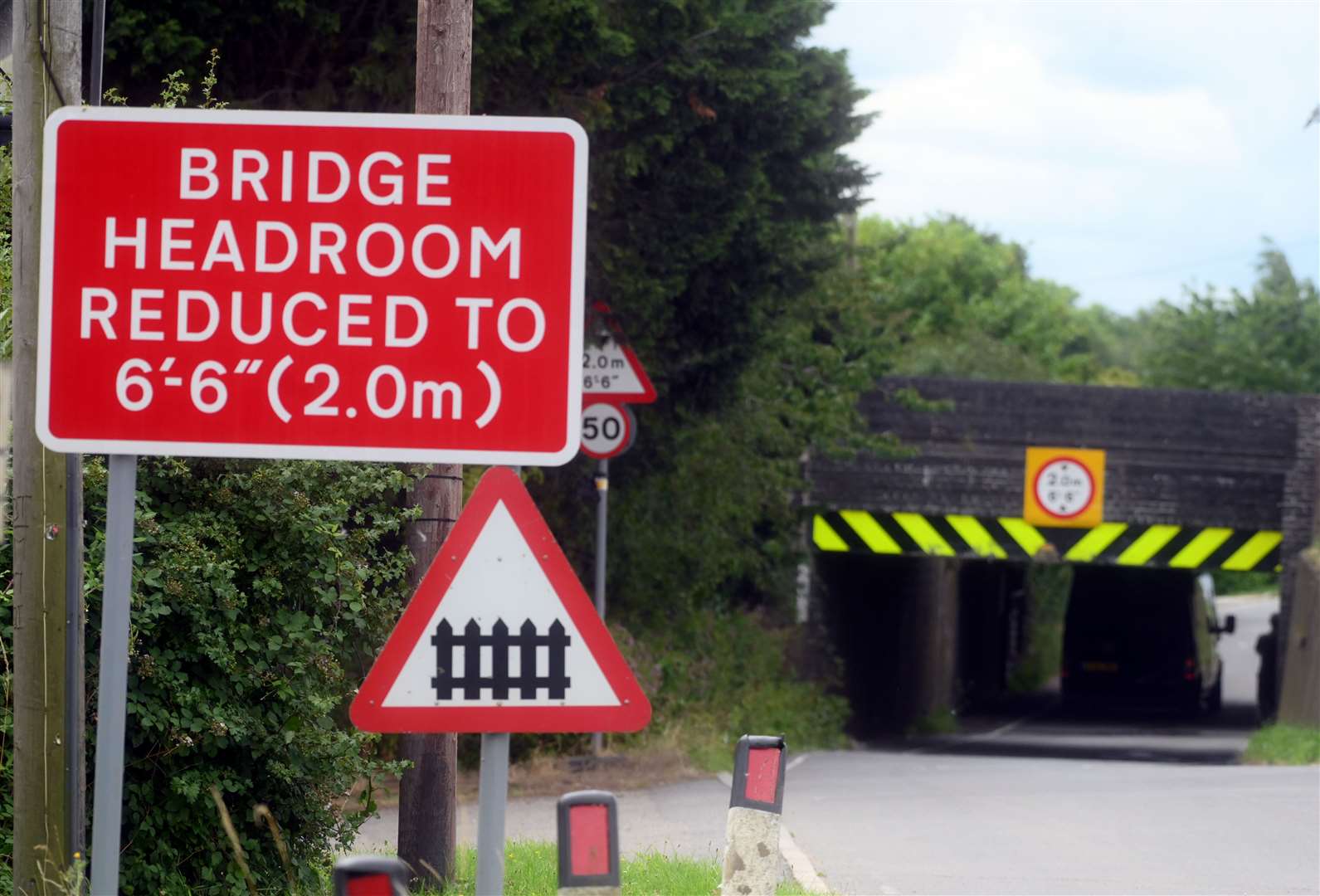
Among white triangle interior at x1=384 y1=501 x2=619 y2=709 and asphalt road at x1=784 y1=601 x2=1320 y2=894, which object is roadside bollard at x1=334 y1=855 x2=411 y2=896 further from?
asphalt road at x1=784 y1=601 x2=1320 y2=894

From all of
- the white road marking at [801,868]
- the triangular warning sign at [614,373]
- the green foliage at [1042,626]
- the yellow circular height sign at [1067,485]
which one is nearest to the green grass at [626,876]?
the white road marking at [801,868]

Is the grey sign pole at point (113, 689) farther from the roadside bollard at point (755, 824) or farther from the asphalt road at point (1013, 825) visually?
the asphalt road at point (1013, 825)

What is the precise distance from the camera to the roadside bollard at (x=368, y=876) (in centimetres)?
359

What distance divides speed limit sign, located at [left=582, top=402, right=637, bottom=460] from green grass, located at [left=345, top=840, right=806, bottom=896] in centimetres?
495

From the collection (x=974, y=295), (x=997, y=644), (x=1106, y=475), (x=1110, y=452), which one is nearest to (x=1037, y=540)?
(x=1106, y=475)

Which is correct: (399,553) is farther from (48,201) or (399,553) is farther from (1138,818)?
(1138,818)

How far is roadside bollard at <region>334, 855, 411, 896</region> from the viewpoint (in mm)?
3594

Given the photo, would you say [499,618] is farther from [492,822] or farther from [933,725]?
[933,725]

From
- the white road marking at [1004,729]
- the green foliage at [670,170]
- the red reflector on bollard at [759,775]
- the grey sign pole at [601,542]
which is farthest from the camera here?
the white road marking at [1004,729]

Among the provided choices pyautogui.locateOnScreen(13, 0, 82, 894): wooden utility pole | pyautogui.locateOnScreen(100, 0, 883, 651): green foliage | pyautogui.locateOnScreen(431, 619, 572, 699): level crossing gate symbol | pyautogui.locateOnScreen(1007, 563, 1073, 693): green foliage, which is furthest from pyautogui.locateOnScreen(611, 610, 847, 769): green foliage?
pyautogui.locateOnScreen(1007, 563, 1073, 693): green foliage

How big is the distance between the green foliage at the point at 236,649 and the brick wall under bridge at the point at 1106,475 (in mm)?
16136

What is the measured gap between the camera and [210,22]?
38.8 ft

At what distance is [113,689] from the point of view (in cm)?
416

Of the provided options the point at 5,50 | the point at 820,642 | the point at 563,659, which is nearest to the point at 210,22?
the point at 5,50
